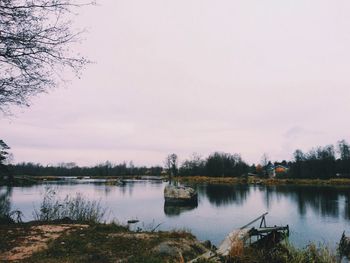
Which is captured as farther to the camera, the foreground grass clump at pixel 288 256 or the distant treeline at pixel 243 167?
the distant treeline at pixel 243 167

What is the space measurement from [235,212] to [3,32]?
3230cm

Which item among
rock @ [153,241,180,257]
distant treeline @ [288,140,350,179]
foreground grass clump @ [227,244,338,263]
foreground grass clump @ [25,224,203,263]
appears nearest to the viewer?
foreground grass clump @ [227,244,338,263]

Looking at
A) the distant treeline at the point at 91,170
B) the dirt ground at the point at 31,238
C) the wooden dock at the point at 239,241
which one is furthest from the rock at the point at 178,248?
the distant treeline at the point at 91,170

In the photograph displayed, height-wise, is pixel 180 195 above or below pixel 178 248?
below

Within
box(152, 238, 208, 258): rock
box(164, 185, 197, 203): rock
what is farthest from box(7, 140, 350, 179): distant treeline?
box(152, 238, 208, 258): rock

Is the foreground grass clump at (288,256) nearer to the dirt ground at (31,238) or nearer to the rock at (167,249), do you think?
the rock at (167,249)

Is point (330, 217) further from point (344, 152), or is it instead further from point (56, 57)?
point (344, 152)

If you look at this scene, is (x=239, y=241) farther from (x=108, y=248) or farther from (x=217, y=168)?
(x=217, y=168)

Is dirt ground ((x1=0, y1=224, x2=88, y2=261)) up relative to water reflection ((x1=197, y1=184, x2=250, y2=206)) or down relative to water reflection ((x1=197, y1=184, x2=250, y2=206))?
up

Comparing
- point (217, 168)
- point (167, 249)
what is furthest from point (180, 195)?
point (217, 168)


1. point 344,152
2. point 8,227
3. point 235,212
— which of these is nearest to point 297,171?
point 344,152

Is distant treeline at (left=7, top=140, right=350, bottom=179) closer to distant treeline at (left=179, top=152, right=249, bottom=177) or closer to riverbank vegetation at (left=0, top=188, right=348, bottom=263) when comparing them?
distant treeline at (left=179, top=152, right=249, bottom=177)

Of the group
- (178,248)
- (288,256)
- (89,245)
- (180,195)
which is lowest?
(180,195)

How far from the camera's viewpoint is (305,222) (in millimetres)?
30047
